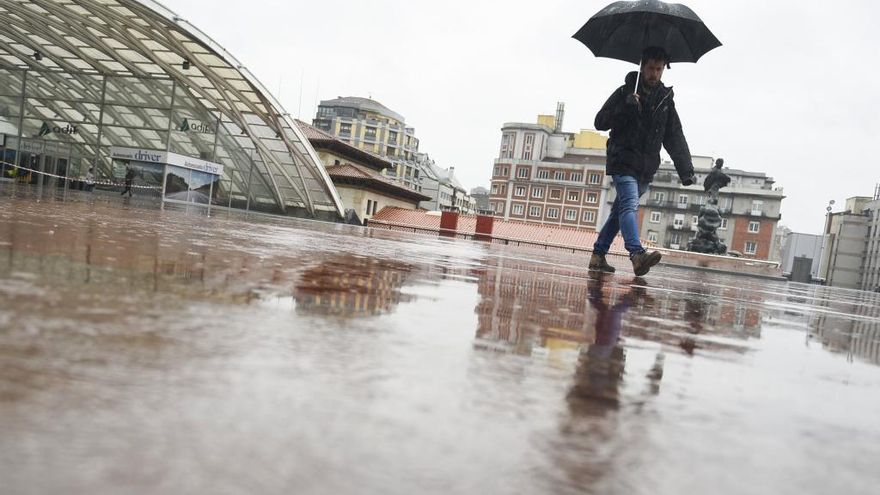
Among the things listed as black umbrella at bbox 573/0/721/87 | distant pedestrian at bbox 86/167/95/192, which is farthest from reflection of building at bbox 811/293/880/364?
distant pedestrian at bbox 86/167/95/192

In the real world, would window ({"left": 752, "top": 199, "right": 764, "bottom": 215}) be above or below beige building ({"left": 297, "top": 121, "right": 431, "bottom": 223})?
above

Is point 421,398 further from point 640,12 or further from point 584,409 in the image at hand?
point 640,12

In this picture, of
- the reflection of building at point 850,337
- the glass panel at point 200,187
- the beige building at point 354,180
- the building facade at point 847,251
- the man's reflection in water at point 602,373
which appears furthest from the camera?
the building facade at point 847,251

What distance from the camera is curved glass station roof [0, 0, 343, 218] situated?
26.2m

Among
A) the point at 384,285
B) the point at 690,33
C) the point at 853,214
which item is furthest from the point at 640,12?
the point at 853,214

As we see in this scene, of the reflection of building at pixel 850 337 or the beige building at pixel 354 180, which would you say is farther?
the beige building at pixel 354 180

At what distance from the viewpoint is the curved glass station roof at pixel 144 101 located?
26.2 metres

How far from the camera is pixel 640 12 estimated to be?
6.97m

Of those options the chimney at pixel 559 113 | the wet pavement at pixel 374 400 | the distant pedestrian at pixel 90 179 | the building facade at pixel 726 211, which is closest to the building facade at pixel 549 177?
the chimney at pixel 559 113

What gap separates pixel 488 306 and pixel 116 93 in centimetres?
3532

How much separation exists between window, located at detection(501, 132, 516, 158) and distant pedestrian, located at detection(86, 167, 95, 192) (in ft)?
222

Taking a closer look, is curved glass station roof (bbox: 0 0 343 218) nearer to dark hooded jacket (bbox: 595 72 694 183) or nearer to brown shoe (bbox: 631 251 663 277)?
dark hooded jacket (bbox: 595 72 694 183)

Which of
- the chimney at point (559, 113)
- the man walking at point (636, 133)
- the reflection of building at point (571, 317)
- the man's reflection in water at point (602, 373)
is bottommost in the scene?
the reflection of building at point (571, 317)

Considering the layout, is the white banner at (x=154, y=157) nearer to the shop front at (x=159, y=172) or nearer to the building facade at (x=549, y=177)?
the shop front at (x=159, y=172)
